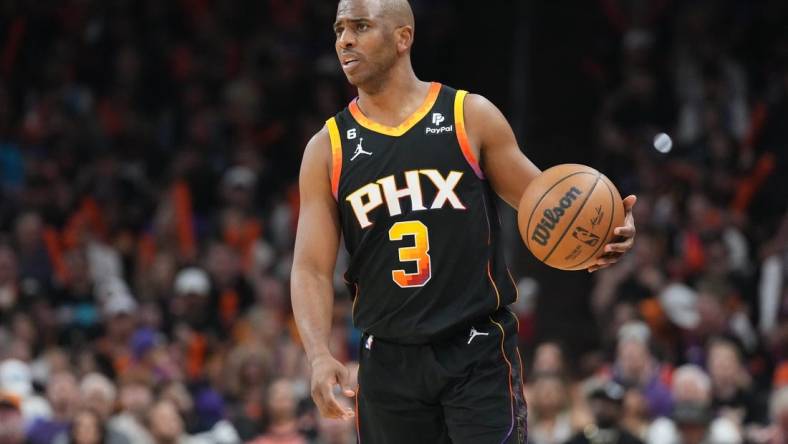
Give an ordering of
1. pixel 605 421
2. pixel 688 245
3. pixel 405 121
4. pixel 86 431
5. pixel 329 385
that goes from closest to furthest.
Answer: pixel 329 385
pixel 405 121
pixel 86 431
pixel 605 421
pixel 688 245

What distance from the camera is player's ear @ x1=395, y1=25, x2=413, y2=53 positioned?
553cm

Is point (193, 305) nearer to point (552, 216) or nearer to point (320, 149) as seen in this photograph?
point (320, 149)

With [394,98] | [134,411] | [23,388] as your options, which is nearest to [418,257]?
[394,98]

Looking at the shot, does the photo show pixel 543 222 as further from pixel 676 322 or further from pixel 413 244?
pixel 676 322

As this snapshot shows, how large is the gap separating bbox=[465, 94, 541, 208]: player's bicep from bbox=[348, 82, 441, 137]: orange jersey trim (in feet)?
0.53

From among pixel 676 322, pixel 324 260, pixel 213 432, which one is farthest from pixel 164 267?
pixel 324 260

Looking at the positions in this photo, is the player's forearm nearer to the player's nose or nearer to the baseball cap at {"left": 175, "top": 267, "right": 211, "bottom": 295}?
the player's nose

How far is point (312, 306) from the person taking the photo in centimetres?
549

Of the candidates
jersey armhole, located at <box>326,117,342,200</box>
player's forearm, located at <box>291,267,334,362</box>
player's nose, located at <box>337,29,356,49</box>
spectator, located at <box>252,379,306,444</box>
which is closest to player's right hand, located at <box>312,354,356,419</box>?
player's forearm, located at <box>291,267,334,362</box>

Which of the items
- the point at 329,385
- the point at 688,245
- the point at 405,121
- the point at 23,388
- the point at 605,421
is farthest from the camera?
the point at 688,245

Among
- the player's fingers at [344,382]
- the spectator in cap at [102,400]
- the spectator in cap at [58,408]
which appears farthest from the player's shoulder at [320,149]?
the spectator in cap at [58,408]

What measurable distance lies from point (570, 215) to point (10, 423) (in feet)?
19.3

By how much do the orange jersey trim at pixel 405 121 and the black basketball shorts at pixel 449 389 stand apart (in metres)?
0.82

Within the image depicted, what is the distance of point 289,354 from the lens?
11867 millimetres
